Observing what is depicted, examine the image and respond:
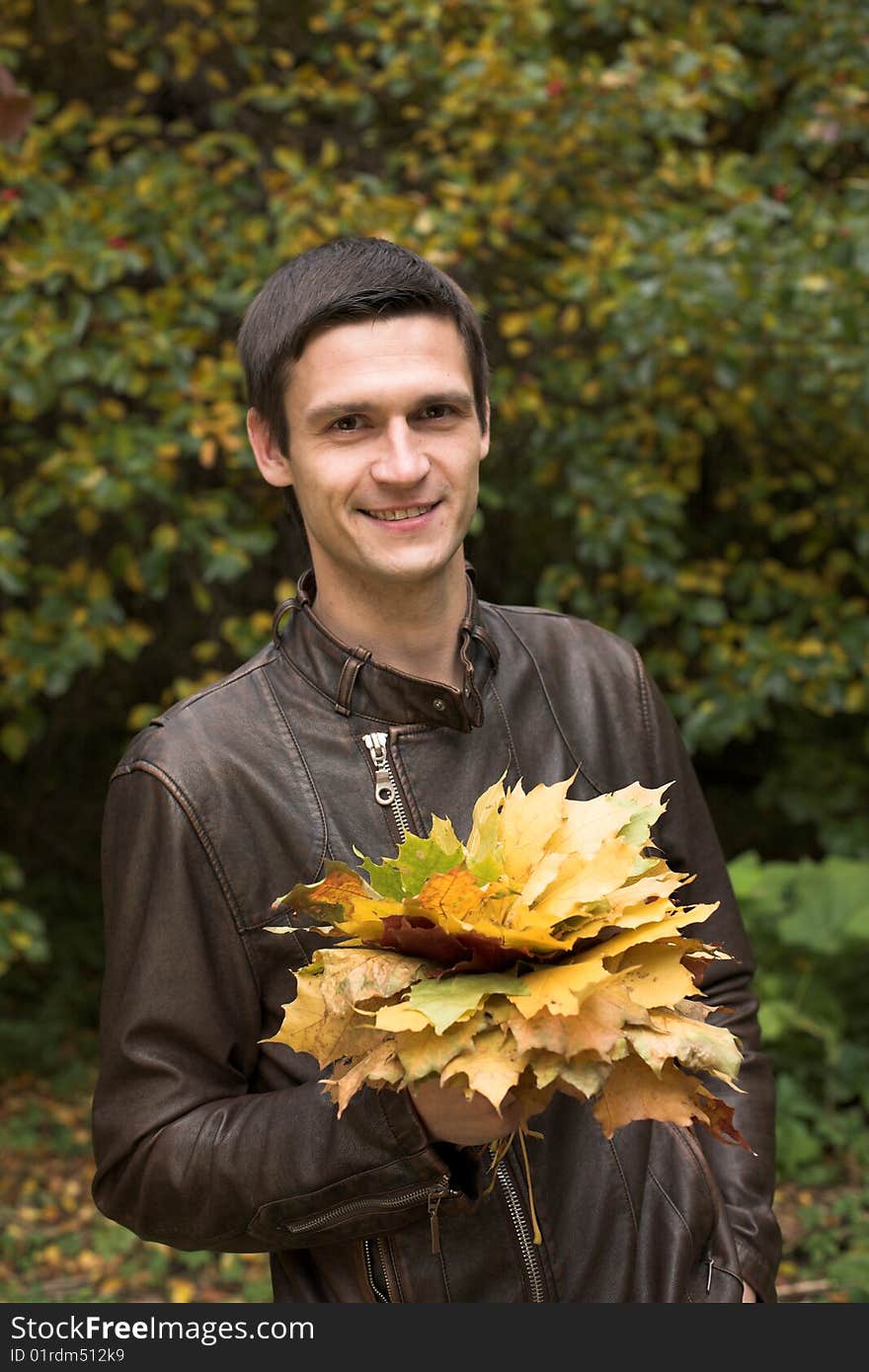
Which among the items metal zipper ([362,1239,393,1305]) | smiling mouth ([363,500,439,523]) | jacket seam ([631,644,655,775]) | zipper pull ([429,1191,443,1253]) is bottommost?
metal zipper ([362,1239,393,1305])

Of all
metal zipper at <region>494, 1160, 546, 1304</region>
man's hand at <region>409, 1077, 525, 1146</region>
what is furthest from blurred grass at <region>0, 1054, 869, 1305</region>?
man's hand at <region>409, 1077, 525, 1146</region>

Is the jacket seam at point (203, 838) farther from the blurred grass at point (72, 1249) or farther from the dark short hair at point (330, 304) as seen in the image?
the blurred grass at point (72, 1249)

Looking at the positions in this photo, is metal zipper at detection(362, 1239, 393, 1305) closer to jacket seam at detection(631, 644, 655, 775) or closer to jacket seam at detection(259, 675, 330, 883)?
jacket seam at detection(259, 675, 330, 883)

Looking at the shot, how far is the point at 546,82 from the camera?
4355 mm

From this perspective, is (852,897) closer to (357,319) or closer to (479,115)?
(479,115)

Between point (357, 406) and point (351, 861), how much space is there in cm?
55

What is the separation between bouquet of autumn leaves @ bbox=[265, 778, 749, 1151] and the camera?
1.34 m

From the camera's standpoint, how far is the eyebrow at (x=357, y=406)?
177 cm

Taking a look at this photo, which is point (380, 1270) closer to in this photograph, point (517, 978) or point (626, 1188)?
point (626, 1188)

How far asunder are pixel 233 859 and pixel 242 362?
0.70 metres

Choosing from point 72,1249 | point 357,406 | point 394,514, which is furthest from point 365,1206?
point 72,1249

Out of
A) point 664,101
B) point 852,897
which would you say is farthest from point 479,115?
point 852,897

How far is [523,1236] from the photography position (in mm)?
1691

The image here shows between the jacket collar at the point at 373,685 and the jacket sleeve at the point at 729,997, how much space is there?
31cm
